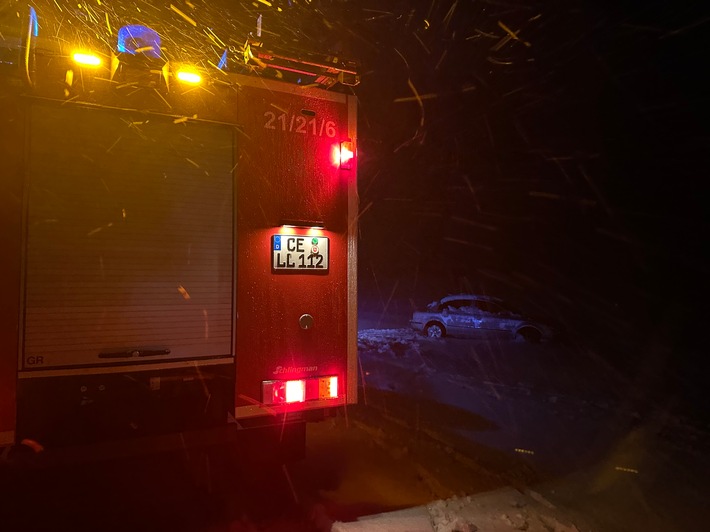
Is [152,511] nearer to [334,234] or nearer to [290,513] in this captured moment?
[290,513]

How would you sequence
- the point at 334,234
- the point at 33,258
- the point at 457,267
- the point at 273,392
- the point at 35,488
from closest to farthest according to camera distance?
the point at 33,258
the point at 35,488
the point at 273,392
the point at 334,234
the point at 457,267

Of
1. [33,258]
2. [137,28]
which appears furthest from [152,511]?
[137,28]

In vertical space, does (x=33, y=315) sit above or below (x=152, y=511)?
above

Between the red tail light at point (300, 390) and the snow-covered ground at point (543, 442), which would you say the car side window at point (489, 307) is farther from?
the red tail light at point (300, 390)

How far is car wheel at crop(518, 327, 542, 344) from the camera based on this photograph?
15617 mm

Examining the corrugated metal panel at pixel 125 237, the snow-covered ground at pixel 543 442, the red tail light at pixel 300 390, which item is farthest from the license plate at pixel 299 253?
the snow-covered ground at pixel 543 442

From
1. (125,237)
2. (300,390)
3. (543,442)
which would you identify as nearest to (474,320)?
(543,442)

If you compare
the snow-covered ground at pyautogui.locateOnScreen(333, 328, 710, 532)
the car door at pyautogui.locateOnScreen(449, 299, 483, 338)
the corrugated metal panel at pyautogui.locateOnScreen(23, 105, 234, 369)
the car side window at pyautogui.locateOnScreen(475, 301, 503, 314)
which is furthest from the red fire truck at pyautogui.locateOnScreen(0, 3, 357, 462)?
the car side window at pyautogui.locateOnScreen(475, 301, 503, 314)

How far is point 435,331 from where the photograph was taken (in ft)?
55.0

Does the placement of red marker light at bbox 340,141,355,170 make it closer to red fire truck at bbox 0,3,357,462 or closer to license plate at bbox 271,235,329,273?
red fire truck at bbox 0,3,357,462

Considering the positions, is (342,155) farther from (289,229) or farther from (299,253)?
(299,253)

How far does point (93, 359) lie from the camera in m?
3.43

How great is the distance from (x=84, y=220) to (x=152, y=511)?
2.68 m

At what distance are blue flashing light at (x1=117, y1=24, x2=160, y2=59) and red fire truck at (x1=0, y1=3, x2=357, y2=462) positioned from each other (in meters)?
0.01
